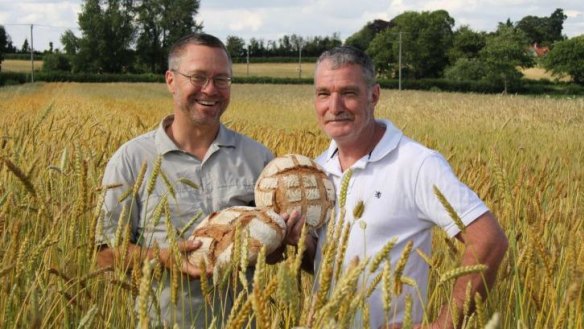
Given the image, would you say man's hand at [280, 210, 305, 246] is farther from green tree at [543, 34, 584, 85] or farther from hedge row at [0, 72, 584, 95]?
green tree at [543, 34, 584, 85]

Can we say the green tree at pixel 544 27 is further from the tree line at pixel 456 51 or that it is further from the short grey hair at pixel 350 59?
the short grey hair at pixel 350 59

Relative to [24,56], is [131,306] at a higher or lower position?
lower

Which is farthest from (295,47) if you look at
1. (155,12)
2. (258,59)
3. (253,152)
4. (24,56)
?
(253,152)

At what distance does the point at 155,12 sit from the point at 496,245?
78.0 m

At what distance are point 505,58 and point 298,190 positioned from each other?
61542 mm

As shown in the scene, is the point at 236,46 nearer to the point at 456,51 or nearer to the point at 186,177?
the point at 456,51

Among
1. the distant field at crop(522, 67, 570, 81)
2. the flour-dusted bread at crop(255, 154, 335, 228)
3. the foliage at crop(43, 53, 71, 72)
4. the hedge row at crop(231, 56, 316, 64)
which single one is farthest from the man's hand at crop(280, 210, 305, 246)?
the hedge row at crop(231, 56, 316, 64)

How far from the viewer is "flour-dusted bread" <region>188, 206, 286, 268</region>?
171cm

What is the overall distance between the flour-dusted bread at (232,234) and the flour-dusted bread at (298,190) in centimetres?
13

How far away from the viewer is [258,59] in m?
82.0

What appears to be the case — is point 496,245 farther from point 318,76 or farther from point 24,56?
point 24,56

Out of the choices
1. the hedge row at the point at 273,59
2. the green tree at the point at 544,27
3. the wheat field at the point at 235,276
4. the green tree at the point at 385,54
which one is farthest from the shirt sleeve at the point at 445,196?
the green tree at the point at 544,27

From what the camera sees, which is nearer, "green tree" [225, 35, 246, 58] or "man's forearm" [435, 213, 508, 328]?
"man's forearm" [435, 213, 508, 328]

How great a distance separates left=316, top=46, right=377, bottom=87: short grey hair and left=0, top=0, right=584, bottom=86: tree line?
201 ft
